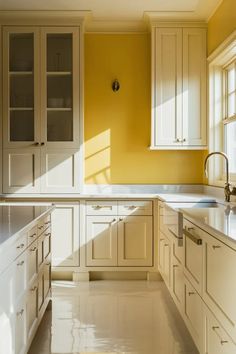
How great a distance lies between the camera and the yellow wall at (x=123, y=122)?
463 cm

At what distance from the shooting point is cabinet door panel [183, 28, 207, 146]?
14.1 feet

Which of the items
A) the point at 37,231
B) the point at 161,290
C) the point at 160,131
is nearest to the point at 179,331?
the point at 161,290

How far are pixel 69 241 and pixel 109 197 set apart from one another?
592 mm

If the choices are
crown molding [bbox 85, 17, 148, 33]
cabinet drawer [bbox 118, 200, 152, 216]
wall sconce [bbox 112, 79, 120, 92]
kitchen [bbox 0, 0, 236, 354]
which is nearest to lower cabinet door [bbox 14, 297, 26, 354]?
kitchen [bbox 0, 0, 236, 354]

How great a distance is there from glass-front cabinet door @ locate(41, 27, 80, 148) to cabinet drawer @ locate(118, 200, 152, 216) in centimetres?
79

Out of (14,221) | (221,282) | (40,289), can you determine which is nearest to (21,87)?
(40,289)

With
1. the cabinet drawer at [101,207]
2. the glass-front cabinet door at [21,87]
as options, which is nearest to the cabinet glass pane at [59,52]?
the glass-front cabinet door at [21,87]

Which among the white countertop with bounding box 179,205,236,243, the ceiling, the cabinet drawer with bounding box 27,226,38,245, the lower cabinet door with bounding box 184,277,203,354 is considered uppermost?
the ceiling

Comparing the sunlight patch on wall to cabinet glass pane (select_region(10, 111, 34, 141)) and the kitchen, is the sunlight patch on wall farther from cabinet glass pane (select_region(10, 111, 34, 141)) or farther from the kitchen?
cabinet glass pane (select_region(10, 111, 34, 141))

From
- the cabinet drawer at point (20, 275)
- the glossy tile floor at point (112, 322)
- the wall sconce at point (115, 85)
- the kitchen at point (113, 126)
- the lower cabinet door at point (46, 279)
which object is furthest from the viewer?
the wall sconce at point (115, 85)

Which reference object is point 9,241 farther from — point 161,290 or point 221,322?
point 161,290

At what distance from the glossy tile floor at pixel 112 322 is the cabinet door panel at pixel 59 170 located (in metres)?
0.98

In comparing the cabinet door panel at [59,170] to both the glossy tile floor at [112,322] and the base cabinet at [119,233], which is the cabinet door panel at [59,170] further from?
the glossy tile floor at [112,322]

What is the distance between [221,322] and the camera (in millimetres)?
1763
